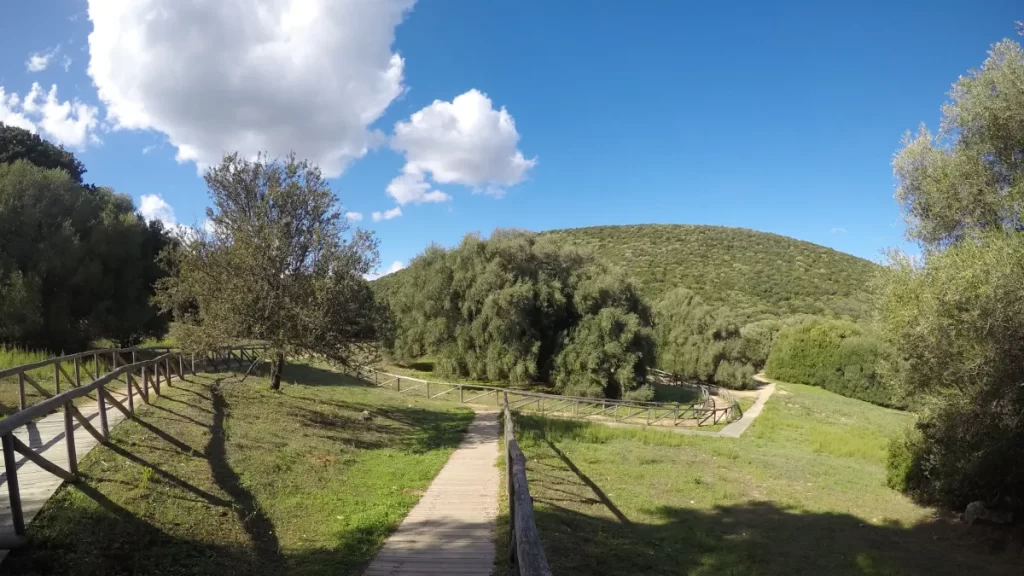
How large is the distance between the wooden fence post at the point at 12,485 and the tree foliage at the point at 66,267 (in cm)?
1434

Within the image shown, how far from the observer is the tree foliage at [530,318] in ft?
92.2

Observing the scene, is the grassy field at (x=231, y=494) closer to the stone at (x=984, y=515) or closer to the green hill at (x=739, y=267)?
the stone at (x=984, y=515)

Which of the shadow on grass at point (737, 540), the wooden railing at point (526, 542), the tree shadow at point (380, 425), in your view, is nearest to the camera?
the wooden railing at point (526, 542)

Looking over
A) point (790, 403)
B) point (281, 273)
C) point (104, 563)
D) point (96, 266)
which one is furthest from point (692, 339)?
point (104, 563)

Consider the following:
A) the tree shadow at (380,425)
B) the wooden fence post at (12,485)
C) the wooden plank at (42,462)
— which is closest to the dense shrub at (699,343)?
the tree shadow at (380,425)

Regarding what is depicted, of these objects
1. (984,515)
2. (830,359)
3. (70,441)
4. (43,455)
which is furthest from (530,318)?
(70,441)

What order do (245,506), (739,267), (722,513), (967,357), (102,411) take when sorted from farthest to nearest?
(739,267) < (722,513) < (967,357) < (102,411) < (245,506)

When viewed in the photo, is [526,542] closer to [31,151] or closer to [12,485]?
[12,485]

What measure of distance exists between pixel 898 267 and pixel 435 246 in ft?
86.5

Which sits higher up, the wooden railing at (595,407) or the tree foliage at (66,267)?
the tree foliage at (66,267)

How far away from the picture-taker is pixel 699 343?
38781 millimetres

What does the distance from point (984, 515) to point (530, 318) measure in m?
21.3

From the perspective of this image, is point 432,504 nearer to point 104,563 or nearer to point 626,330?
point 104,563

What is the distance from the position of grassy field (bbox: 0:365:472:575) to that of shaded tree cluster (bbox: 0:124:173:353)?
26.3 feet
